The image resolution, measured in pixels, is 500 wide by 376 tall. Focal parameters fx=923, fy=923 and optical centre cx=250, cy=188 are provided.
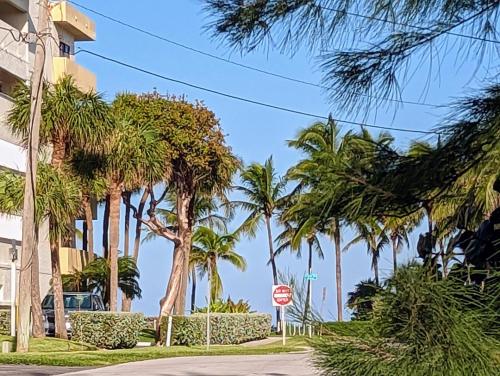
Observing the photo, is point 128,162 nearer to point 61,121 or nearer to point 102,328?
point 61,121

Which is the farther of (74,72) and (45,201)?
(74,72)

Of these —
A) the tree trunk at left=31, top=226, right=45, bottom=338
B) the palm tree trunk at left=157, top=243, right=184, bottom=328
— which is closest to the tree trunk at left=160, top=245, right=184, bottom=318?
the palm tree trunk at left=157, top=243, right=184, bottom=328

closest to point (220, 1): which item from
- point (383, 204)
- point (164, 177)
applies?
point (383, 204)

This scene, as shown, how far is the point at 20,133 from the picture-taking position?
26.8m

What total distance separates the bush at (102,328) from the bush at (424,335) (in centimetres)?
2308

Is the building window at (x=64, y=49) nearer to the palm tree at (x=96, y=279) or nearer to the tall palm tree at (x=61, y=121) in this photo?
the palm tree at (x=96, y=279)

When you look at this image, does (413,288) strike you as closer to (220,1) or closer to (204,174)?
(220,1)

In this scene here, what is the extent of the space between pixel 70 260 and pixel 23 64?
922 cm

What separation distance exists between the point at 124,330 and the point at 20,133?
6.51 meters

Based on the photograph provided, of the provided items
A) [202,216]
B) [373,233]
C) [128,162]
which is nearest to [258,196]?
[202,216]

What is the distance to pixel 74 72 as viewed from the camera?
39.2 m

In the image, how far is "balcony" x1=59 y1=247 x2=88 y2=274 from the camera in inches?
1533

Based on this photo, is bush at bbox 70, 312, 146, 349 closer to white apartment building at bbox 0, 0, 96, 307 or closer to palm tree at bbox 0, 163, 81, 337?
palm tree at bbox 0, 163, 81, 337

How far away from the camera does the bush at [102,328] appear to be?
26.4 metres
